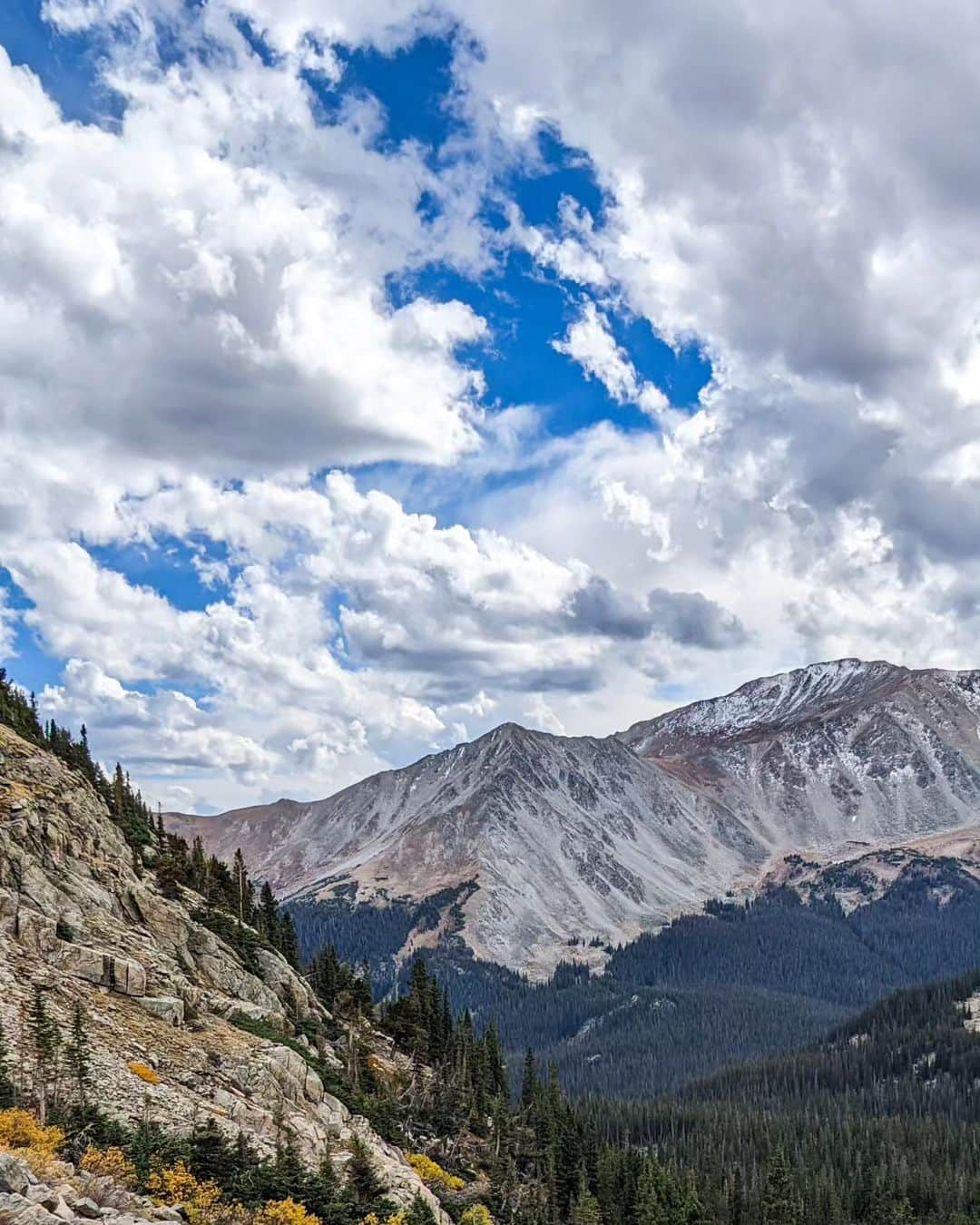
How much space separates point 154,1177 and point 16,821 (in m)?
33.3

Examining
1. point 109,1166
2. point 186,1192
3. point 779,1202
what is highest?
point 109,1166

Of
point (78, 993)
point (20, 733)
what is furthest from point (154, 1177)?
point (20, 733)

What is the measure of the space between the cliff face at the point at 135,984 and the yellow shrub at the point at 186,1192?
5.90 meters

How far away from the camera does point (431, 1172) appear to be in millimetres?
74312

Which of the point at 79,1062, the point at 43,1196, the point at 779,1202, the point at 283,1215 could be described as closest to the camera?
the point at 43,1196

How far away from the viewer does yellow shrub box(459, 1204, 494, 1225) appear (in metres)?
64.4

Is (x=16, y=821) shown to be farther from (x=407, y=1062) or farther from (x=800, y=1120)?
(x=800, y=1120)

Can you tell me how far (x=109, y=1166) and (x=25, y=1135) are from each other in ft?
13.0

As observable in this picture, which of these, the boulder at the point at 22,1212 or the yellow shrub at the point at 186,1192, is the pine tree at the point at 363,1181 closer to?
the yellow shrub at the point at 186,1192

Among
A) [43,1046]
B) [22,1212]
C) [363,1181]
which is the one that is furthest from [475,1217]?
[22,1212]

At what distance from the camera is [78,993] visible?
188 feet

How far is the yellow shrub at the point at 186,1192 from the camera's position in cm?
4159

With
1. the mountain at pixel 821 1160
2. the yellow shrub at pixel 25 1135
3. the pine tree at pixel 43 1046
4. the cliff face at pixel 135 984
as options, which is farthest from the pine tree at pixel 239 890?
the mountain at pixel 821 1160

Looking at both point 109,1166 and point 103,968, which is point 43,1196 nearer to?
point 109,1166
